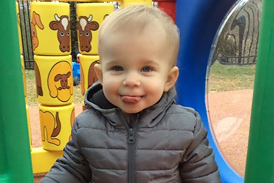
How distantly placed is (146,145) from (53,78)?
1.04 metres

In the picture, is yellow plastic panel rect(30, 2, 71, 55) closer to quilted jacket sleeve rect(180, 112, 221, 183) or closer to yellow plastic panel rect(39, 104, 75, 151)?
yellow plastic panel rect(39, 104, 75, 151)

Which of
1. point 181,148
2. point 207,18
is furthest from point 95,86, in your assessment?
point 207,18

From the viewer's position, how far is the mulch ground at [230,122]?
166 cm

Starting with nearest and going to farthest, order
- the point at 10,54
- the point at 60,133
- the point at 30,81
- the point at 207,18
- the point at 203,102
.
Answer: the point at 10,54, the point at 207,18, the point at 203,102, the point at 60,133, the point at 30,81

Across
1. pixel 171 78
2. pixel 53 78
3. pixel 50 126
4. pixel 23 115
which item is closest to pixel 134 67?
pixel 171 78

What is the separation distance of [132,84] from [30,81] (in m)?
4.35

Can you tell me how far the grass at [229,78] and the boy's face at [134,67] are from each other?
831mm

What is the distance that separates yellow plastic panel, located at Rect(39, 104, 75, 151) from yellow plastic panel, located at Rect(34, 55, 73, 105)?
0.04 metres

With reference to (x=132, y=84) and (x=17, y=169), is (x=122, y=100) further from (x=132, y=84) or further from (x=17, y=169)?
(x=17, y=169)

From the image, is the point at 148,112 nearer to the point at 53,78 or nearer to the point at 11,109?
the point at 11,109

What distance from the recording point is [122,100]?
84cm

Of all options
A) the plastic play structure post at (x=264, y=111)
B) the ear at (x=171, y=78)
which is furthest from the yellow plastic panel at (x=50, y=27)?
the plastic play structure post at (x=264, y=111)

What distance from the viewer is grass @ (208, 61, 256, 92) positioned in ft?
5.21

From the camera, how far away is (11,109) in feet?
2.04
